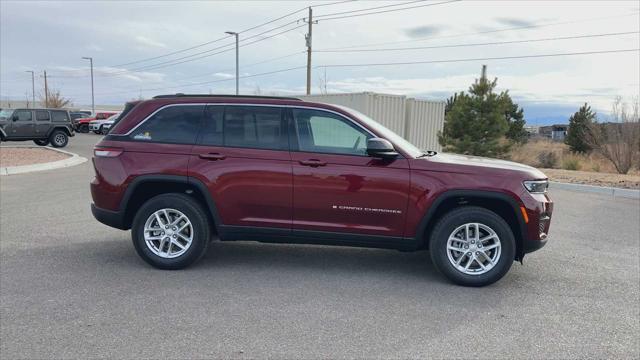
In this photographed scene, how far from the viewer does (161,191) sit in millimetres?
5293

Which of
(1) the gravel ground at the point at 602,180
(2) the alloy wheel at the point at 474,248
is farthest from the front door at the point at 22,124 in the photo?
(2) the alloy wheel at the point at 474,248

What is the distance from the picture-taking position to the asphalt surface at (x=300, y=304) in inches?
138

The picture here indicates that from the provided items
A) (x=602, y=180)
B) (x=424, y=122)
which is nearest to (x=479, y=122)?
(x=424, y=122)

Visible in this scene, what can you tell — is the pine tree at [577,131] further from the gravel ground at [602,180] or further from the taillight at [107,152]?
the taillight at [107,152]

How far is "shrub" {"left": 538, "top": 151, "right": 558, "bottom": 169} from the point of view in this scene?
20.7 metres

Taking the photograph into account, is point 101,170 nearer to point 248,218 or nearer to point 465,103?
point 248,218

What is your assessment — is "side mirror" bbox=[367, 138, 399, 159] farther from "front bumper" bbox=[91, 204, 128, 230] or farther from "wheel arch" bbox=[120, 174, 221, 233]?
"front bumper" bbox=[91, 204, 128, 230]

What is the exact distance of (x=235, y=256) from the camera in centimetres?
570

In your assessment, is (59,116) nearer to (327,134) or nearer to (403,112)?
(403,112)

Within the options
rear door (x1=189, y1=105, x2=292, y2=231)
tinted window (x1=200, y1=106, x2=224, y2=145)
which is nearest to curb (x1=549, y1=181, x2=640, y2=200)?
rear door (x1=189, y1=105, x2=292, y2=231)

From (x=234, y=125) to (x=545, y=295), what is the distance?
352 cm

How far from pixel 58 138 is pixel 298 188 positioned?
71.5 ft

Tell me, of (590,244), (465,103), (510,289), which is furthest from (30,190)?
(465,103)

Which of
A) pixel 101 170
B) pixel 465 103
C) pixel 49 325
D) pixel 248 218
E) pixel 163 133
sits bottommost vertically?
pixel 49 325
